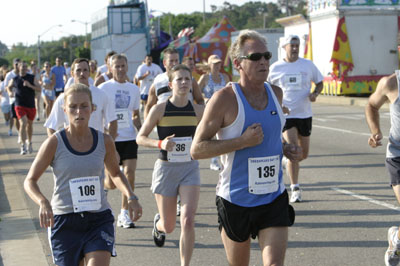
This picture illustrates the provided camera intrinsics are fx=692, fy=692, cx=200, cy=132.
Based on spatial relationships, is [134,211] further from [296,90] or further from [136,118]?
[296,90]

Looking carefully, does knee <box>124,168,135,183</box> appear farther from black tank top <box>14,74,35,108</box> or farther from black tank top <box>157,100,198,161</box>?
black tank top <box>14,74,35,108</box>

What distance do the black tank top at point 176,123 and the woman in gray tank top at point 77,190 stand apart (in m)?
1.87

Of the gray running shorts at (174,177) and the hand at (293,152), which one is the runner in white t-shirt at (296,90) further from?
the hand at (293,152)

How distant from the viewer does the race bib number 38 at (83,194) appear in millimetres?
4473

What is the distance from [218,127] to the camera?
4266mm

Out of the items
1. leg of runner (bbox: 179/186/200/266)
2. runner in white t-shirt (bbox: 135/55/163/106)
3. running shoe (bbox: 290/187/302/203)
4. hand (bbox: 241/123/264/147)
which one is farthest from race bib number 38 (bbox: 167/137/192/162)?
runner in white t-shirt (bbox: 135/55/163/106)

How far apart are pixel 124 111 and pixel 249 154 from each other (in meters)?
4.27

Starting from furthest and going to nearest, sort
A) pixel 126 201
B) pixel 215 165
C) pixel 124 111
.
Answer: pixel 215 165, pixel 124 111, pixel 126 201

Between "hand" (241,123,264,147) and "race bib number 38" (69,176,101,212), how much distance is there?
111cm

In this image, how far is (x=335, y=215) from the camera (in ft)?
26.0

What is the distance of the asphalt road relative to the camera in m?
6.41

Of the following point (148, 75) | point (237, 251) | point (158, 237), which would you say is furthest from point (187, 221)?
point (148, 75)

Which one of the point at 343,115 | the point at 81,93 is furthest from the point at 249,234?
the point at 343,115

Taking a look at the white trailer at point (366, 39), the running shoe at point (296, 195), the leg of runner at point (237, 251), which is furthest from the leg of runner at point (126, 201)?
the white trailer at point (366, 39)
